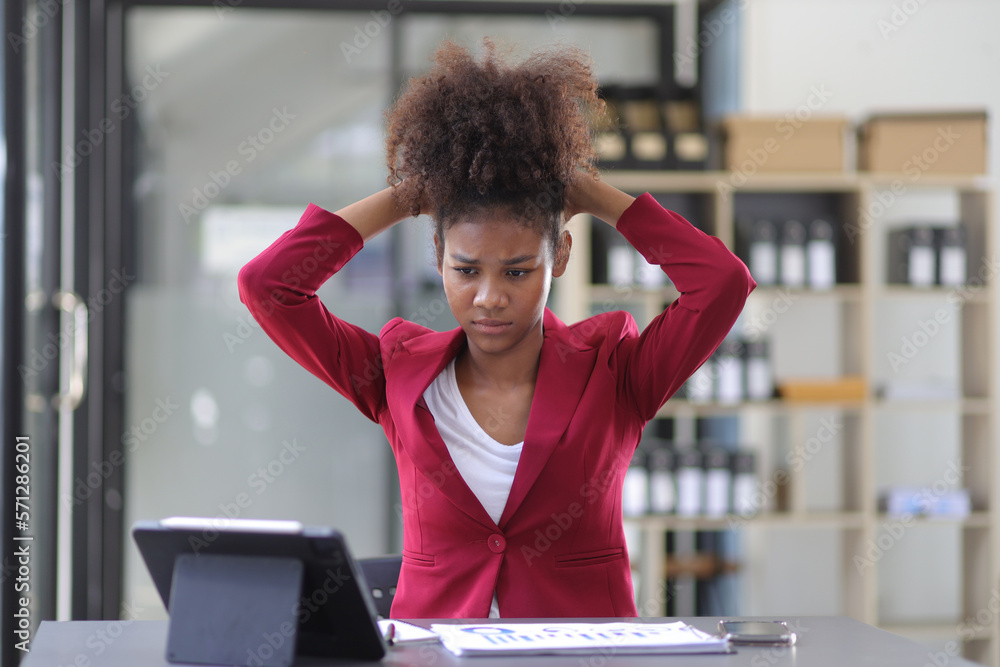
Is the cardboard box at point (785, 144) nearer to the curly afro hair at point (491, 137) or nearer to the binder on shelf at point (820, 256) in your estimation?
the binder on shelf at point (820, 256)

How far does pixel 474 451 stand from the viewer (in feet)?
4.58

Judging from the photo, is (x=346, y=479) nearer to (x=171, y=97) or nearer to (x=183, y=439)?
(x=183, y=439)

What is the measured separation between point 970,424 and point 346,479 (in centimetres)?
236

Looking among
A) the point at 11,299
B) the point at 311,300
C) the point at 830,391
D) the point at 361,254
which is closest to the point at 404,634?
the point at 311,300

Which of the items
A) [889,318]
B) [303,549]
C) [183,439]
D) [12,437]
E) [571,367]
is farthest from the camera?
[183,439]

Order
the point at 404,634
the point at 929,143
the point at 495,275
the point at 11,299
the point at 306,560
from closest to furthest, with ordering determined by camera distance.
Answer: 1. the point at 306,560
2. the point at 404,634
3. the point at 495,275
4. the point at 11,299
5. the point at 929,143

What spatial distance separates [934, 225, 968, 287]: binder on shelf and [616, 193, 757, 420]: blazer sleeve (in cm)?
220

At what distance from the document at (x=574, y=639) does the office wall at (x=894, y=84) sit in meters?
2.61

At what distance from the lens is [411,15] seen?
3.88m

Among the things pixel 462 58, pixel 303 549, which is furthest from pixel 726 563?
pixel 303 549

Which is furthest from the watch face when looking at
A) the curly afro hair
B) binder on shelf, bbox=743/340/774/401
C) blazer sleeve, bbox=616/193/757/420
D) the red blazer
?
binder on shelf, bbox=743/340/774/401

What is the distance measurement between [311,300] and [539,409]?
39 cm

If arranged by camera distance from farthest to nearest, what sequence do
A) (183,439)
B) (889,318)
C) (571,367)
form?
(183,439) → (889,318) → (571,367)

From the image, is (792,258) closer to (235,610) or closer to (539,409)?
(539,409)
